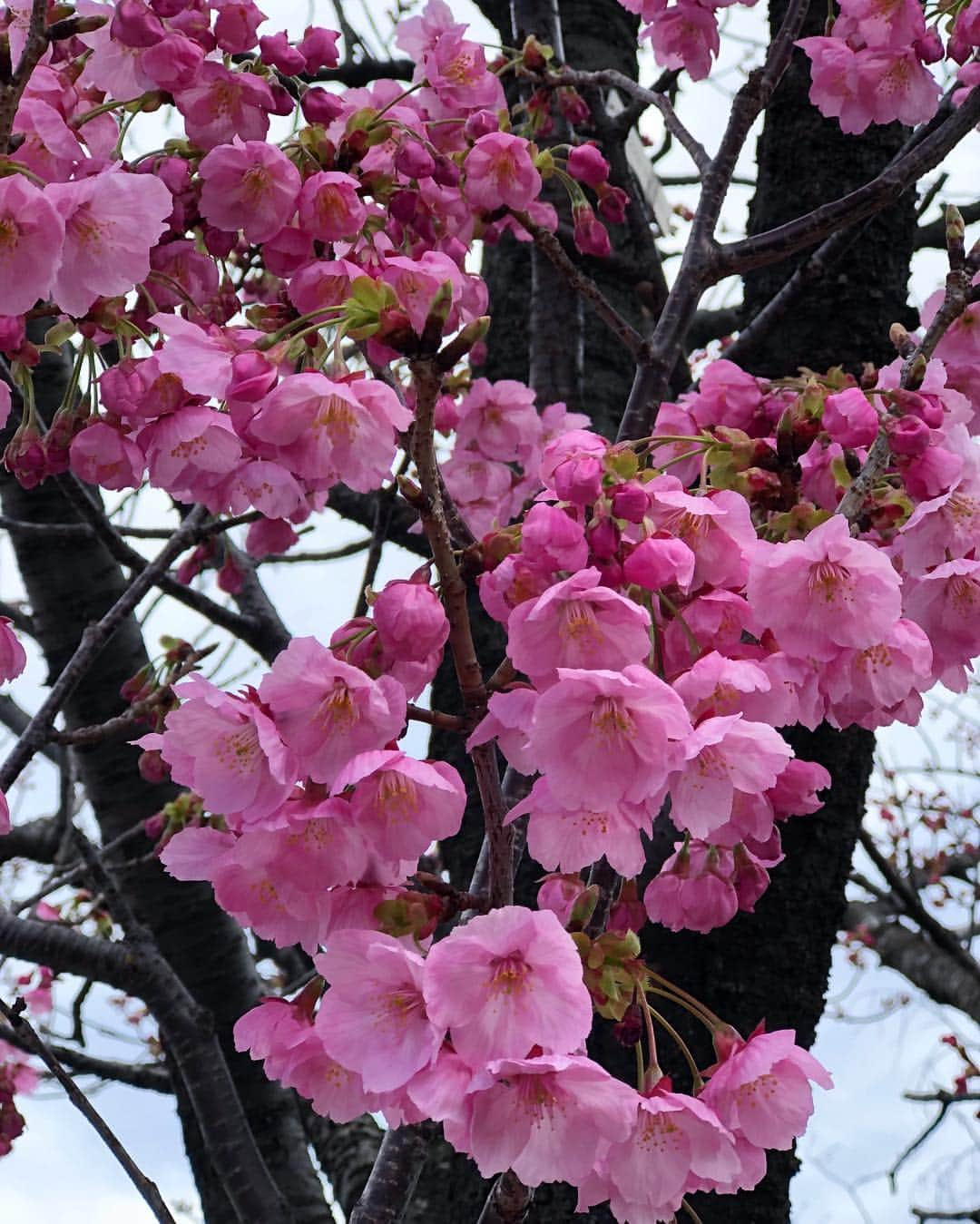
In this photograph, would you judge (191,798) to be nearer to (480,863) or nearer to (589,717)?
(480,863)

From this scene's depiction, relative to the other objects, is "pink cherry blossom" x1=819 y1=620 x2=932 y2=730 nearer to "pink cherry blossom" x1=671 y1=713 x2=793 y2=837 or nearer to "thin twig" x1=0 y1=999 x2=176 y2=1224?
"pink cherry blossom" x1=671 y1=713 x2=793 y2=837

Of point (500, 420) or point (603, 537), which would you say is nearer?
point (603, 537)

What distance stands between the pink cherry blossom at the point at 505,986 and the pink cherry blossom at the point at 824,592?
13.7 inches

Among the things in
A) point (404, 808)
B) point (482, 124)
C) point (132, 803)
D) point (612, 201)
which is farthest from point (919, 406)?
point (132, 803)

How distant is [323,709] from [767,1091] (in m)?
0.48

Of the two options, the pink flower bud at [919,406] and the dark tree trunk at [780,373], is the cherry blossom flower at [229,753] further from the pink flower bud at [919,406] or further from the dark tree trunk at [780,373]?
the dark tree trunk at [780,373]

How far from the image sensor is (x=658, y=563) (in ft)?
2.84

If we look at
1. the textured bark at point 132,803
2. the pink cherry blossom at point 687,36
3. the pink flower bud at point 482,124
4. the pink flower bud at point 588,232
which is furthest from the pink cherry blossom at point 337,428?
the textured bark at point 132,803

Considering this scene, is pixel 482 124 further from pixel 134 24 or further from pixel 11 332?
pixel 11 332

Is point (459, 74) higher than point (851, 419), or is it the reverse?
point (459, 74)

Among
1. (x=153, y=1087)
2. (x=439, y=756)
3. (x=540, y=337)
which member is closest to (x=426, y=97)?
(x=540, y=337)

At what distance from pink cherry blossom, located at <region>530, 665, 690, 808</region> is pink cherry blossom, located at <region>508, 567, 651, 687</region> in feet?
0.10

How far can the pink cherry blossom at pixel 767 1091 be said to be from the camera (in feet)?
3.19

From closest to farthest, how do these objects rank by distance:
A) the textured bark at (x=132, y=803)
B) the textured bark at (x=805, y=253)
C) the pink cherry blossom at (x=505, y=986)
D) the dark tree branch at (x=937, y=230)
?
the pink cherry blossom at (x=505, y=986) → the textured bark at (x=805, y=253) → the textured bark at (x=132, y=803) → the dark tree branch at (x=937, y=230)
